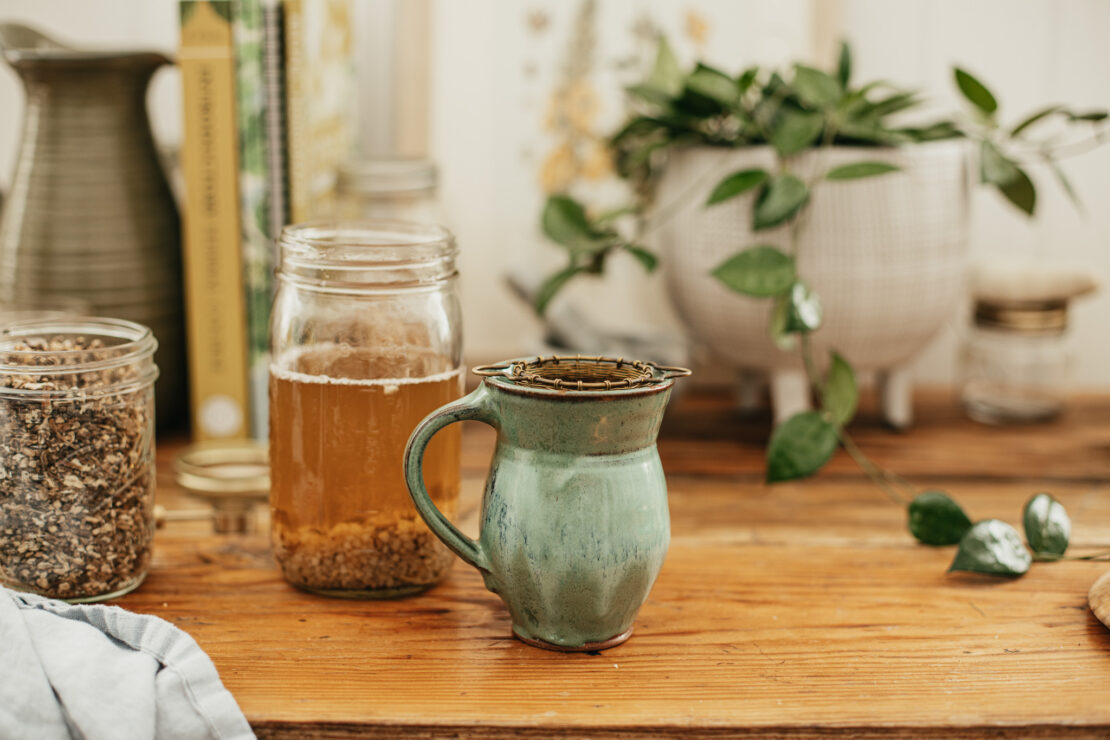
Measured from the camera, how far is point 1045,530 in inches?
27.8

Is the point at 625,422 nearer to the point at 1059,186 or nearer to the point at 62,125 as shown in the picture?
the point at 62,125

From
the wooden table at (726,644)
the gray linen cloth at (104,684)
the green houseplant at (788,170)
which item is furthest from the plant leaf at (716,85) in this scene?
the gray linen cloth at (104,684)

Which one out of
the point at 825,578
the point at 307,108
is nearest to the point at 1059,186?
the point at 825,578

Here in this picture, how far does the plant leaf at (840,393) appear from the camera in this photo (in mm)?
838

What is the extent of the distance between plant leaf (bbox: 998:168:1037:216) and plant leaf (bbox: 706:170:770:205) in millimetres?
219

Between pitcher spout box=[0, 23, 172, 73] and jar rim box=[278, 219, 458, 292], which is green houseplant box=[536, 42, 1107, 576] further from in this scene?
pitcher spout box=[0, 23, 172, 73]

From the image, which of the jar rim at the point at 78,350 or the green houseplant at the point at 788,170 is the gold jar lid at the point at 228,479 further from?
the green houseplant at the point at 788,170

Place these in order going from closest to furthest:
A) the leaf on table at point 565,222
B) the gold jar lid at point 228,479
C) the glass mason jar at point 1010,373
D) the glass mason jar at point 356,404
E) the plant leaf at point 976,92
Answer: the glass mason jar at point 356,404
the gold jar lid at point 228,479
the plant leaf at point 976,92
the leaf on table at point 565,222
the glass mason jar at point 1010,373

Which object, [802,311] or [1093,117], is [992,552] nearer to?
[802,311]

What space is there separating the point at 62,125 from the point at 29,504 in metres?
0.44

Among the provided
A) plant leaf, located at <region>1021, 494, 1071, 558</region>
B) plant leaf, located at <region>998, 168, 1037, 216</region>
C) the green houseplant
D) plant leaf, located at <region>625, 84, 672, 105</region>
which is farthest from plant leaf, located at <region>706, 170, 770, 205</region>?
plant leaf, located at <region>1021, 494, 1071, 558</region>

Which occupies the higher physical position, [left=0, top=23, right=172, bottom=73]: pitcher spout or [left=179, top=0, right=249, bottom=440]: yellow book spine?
[left=0, top=23, right=172, bottom=73]: pitcher spout

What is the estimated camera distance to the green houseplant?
2.74ft

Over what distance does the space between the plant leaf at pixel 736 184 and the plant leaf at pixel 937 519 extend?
0.92ft
